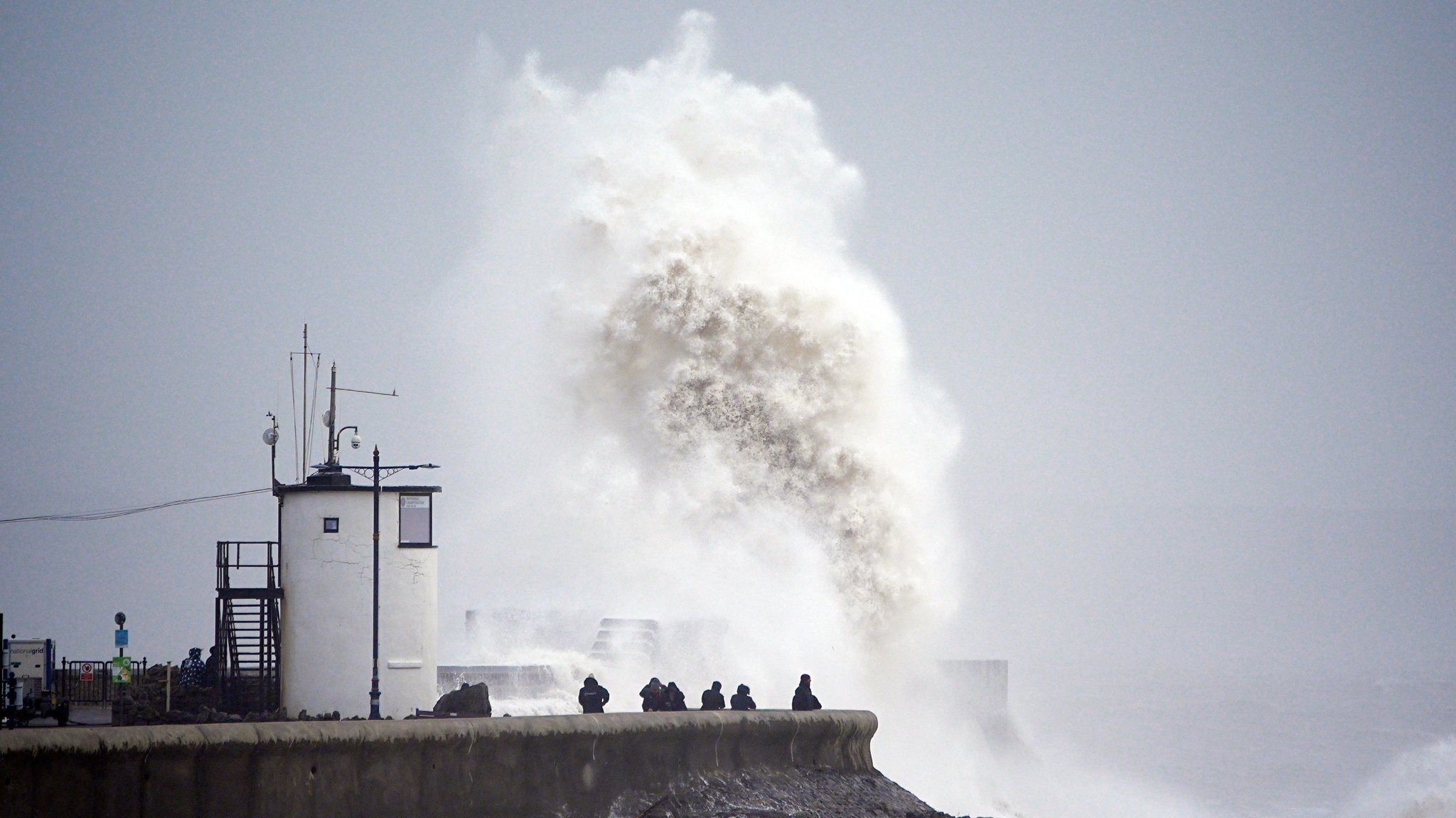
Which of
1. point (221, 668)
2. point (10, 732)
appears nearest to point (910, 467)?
point (221, 668)

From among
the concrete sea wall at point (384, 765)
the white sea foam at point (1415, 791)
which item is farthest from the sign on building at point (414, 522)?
the white sea foam at point (1415, 791)

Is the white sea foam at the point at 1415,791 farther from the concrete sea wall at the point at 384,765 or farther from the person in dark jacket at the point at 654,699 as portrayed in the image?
the concrete sea wall at the point at 384,765

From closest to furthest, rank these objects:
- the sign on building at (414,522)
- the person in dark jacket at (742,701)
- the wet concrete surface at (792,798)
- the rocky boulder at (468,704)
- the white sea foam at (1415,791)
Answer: the wet concrete surface at (792,798) < the rocky boulder at (468,704) < the person in dark jacket at (742,701) < the sign on building at (414,522) < the white sea foam at (1415,791)

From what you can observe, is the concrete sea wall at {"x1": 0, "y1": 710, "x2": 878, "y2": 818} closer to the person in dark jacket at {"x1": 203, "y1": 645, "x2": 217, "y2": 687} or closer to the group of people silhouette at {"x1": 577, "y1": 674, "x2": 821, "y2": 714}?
the group of people silhouette at {"x1": 577, "y1": 674, "x2": 821, "y2": 714}

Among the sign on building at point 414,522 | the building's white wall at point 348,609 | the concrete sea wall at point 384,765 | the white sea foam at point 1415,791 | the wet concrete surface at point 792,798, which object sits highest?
the sign on building at point 414,522

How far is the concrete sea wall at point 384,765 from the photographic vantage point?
31.9 feet

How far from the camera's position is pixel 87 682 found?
2017 centimetres

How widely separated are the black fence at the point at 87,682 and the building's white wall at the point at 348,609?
3553 millimetres

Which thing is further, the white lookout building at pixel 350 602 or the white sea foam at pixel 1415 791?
the white sea foam at pixel 1415 791

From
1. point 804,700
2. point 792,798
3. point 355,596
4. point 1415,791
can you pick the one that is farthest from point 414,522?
point 1415,791

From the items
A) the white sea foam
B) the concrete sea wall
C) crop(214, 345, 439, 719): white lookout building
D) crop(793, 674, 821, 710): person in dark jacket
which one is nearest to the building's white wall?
crop(214, 345, 439, 719): white lookout building

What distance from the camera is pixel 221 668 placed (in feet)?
58.3

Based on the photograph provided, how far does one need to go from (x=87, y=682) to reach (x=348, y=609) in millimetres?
5507

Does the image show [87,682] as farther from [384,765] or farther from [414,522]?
[384,765]
